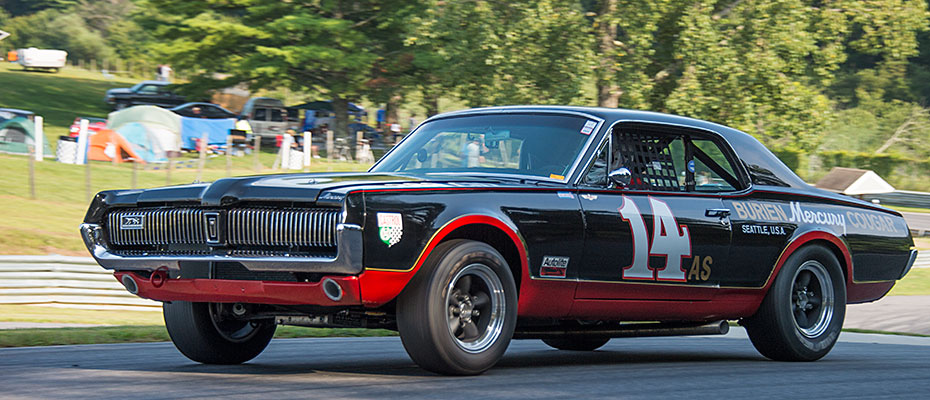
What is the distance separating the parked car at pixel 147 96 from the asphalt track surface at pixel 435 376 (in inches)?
1757

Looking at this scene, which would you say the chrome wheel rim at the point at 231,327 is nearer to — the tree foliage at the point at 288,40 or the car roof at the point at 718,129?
the car roof at the point at 718,129

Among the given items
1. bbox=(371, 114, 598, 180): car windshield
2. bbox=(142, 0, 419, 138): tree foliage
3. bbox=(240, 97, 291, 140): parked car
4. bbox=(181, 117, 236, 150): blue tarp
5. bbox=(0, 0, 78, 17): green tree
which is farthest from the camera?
bbox=(0, 0, 78, 17): green tree

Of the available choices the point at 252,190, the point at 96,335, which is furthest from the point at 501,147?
the point at 96,335

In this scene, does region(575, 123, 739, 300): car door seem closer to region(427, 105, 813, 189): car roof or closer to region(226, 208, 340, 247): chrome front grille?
region(427, 105, 813, 189): car roof

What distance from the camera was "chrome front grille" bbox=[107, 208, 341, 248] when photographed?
17.9 ft

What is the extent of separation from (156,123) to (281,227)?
34.6 m

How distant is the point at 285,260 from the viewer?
546cm

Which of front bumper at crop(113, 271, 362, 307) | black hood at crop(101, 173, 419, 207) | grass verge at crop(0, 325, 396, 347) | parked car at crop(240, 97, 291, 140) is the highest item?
black hood at crop(101, 173, 419, 207)

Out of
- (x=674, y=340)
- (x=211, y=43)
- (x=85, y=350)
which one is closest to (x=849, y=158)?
(x=211, y=43)

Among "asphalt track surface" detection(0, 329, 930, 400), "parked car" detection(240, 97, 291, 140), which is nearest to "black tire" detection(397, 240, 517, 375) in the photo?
"asphalt track surface" detection(0, 329, 930, 400)

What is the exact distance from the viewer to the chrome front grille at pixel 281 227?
541 centimetres

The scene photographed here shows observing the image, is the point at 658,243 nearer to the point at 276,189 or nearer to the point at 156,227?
the point at 276,189

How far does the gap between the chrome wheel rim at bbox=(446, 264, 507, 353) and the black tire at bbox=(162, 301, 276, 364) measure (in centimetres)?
136

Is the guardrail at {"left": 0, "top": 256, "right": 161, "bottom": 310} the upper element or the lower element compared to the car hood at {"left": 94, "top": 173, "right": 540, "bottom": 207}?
lower
